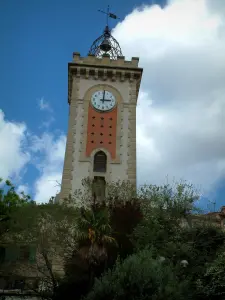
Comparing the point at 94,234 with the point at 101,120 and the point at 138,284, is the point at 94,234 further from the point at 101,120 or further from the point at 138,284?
the point at 101,120

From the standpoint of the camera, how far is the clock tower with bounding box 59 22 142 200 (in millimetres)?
30328

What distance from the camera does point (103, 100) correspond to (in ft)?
109

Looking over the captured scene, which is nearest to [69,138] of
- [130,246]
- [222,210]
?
[130,246]

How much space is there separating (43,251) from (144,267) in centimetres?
771

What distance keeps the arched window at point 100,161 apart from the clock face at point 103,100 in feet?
13.1

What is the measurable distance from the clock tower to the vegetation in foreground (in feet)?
6.42

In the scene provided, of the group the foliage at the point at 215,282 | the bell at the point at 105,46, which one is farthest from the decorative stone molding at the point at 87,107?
the foliage at the point at 215,282

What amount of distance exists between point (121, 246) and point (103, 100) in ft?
46.0

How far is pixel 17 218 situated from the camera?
2598 cm

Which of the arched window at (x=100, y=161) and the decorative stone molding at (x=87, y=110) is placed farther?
the arched window at (x=100, y=161)

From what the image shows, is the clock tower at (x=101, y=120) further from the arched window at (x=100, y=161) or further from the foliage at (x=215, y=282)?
the foliage at (x=215, y=282)

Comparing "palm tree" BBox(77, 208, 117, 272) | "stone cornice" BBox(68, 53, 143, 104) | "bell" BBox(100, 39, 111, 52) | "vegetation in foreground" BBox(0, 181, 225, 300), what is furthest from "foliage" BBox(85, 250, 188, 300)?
"bell" BBox(100, 39, 111, 52)

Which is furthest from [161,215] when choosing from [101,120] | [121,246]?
[101,120]

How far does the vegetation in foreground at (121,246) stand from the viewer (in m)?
17.7
